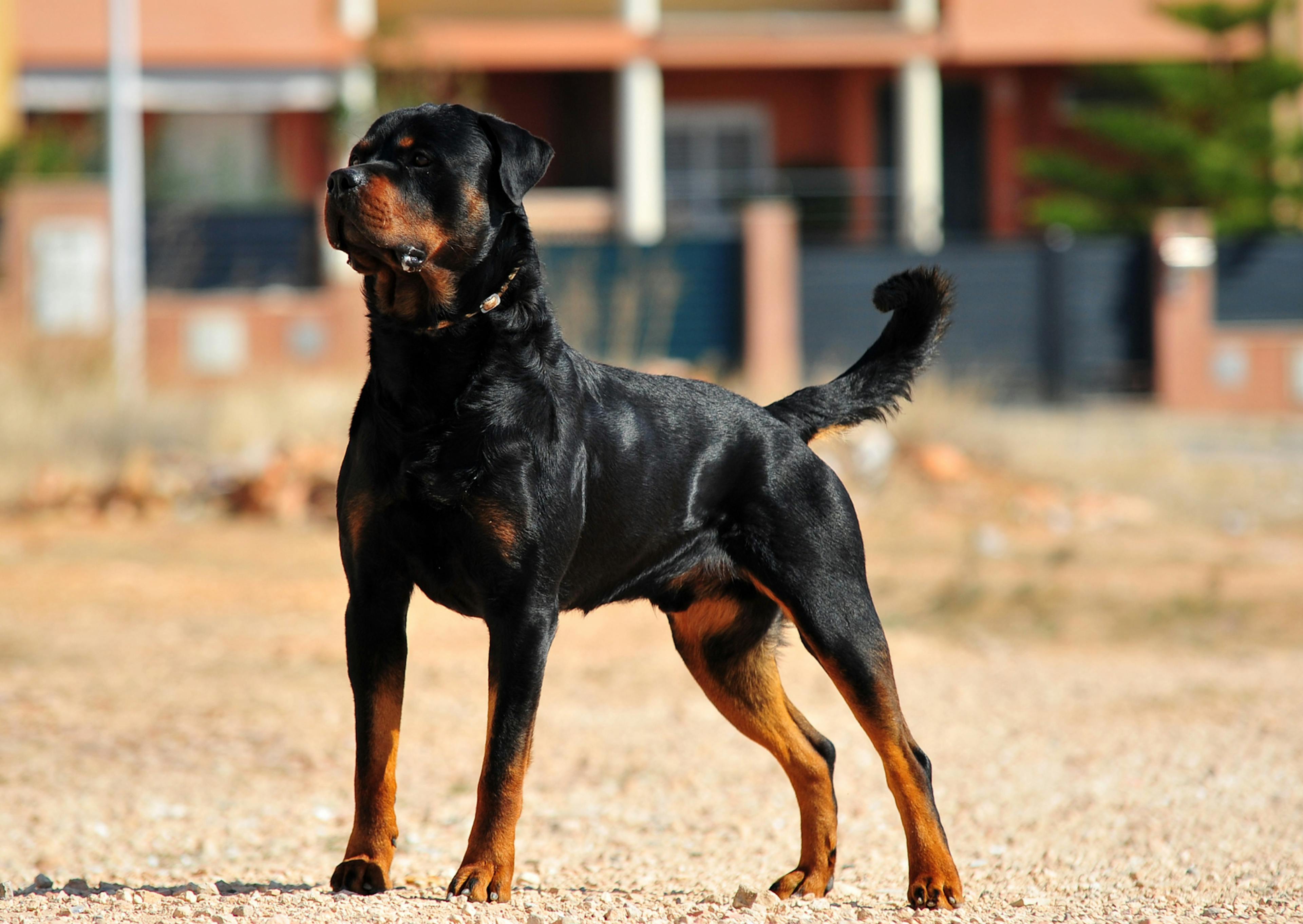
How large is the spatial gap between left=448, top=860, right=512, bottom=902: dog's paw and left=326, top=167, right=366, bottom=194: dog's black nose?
1.52m

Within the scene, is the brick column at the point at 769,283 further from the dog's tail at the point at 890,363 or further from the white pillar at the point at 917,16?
the dog's tail at the point at 890,363

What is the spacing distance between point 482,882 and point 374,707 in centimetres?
46

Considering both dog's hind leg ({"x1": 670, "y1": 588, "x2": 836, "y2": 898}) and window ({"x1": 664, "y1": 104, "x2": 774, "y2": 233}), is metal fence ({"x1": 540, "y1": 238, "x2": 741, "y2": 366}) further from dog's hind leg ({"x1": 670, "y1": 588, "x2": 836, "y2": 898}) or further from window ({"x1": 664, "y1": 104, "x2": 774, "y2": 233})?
dog's hind leg ({"x1": 670, "y1": 588, "x2": 836, "y2": 898})

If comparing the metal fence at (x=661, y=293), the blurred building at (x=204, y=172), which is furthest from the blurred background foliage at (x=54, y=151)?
the metal fence at (x=661, y=293)

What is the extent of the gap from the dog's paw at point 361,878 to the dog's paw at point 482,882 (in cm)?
22

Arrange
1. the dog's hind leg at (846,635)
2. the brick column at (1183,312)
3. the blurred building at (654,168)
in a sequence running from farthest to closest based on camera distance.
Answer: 1. the brick column at (1183,312)
2. the blurred building at (654,168)
3. the dog's hind leg at (846,635)

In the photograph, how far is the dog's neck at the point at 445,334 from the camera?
3549 mm

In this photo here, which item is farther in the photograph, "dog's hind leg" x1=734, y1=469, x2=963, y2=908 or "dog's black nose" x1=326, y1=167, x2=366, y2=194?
"dog's hind leg" x1=734, y1=469, x2=963, y2=908

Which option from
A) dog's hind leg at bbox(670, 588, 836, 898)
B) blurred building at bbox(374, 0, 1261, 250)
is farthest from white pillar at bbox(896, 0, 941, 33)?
dog's hind leg at bbox(670, 588, 836, 898)

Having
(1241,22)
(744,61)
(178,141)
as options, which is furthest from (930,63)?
(178,141)

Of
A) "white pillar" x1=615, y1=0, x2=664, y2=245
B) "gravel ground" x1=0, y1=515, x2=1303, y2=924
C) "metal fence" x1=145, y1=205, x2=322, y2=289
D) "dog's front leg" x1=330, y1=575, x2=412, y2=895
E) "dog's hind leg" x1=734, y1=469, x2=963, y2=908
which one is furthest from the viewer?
"white pillar" x1=615, y1=0, x2=664, y2=245

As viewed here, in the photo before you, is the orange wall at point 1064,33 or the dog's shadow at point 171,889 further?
the orange wall at point 1064,33

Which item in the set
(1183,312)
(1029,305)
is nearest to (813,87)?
(1029,305)

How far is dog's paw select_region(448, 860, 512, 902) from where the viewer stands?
3455 millimetres
